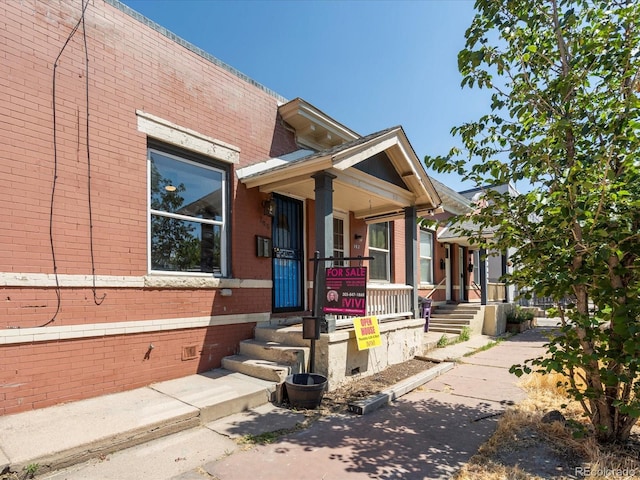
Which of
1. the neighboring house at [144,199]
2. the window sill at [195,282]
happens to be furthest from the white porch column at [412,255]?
the window sill at [195,282]

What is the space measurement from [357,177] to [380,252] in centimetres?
457

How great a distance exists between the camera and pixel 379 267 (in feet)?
37.1

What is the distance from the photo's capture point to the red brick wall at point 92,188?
14.5 ft

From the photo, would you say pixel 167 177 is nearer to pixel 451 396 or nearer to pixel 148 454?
pixel 148 454

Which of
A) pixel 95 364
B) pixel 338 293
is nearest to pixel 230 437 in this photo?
pixel 95 364

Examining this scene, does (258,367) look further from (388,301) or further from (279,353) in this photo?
(388,301)

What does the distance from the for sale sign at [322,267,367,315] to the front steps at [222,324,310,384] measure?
763mm

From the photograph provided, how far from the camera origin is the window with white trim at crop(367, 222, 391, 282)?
10.9m

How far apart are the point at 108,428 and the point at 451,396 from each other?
4.70 meters

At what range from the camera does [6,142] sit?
4.39 m

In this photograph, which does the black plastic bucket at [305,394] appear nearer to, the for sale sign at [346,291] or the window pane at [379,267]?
the for sale sign at [346,291]

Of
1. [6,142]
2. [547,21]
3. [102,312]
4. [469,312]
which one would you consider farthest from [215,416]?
[469,312]

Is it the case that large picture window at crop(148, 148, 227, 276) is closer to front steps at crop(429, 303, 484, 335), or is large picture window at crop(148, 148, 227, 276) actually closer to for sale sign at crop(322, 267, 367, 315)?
for sale sign at crop(322, 267, 367, 315)

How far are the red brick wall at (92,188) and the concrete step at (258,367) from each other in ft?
0.98
